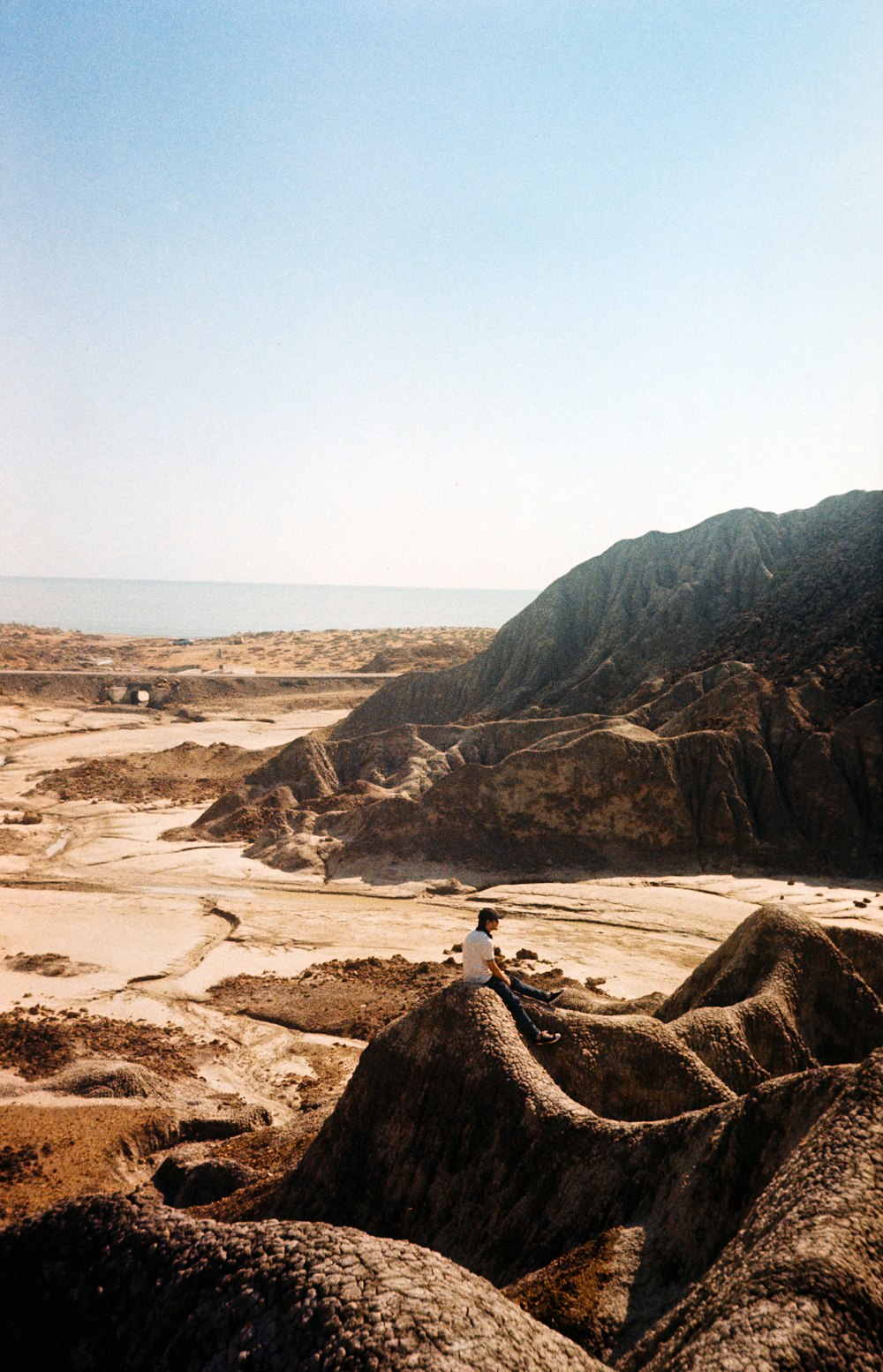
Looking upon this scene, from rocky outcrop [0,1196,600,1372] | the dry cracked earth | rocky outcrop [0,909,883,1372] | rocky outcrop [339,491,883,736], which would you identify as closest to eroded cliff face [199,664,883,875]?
the dry cracked earth

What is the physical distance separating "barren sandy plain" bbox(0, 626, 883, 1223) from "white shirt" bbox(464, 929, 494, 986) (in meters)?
3.59

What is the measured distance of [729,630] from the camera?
39.6 m

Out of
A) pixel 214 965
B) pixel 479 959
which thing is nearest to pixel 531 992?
pixel 479 959

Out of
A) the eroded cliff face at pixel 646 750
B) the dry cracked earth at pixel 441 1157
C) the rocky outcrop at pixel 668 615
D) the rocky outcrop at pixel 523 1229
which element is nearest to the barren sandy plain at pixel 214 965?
the dry cracked earth at pixel 441 1157

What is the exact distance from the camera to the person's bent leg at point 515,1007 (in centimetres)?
955

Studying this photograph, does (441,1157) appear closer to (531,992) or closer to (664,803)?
(531,992)

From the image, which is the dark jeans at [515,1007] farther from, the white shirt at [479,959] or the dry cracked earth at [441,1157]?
the dry cracked earth at [441,1157]

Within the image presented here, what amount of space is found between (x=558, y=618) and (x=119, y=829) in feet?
Result: 81.0

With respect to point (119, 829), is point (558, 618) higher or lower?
higher

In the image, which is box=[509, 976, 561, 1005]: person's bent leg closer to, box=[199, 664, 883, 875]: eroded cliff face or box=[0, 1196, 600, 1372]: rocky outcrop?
box=[0, 1196, 600, 1372]: rocky outcrop

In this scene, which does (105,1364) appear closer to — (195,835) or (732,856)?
(732,856)

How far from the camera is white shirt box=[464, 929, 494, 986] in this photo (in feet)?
31.0

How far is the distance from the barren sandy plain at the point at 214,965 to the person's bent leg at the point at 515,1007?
3522 millimetres

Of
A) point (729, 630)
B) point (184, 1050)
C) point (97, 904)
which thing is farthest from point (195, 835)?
point (729, 630)
